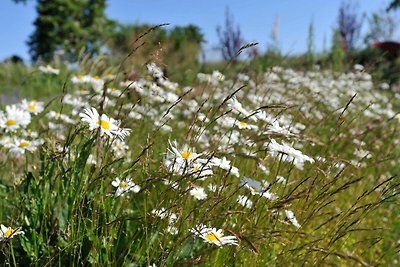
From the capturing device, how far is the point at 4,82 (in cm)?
1066

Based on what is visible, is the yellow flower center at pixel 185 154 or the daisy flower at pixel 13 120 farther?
the daisy flower at pixel 13 120

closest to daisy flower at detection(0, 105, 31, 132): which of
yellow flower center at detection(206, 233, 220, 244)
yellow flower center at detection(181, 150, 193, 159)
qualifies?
yellow flower center at detection(181, 150, 193, 159)

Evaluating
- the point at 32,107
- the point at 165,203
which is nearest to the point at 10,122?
the point at 32,107

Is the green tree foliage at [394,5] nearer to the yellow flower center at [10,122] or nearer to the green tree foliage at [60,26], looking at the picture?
the yellow flower center at [10,122]

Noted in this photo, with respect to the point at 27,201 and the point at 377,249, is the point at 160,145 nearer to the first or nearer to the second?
the point at 27,201

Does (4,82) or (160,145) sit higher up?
(4,82)

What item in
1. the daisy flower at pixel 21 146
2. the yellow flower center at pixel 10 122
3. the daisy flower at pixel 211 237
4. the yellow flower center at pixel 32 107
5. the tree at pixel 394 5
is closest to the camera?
the daisy flower at pixel 211 237

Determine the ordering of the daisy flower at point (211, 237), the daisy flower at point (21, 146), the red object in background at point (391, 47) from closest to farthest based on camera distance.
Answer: the daisy flower at point (211, 237), the daisy flower at point (21, 146), the red object in background at point (391, 47)

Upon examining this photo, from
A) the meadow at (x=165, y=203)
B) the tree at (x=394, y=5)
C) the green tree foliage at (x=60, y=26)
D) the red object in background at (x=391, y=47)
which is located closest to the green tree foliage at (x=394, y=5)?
the tree at (x=394, y=5)

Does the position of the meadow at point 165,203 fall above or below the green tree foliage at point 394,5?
below

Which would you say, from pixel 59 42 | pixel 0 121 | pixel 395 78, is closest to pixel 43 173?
pixel 0 121

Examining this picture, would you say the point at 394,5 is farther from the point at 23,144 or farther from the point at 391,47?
the point at 23,144

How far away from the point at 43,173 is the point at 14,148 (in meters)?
0.38

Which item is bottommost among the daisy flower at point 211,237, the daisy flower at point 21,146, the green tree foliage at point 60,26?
the daisy flower at point 211,237
